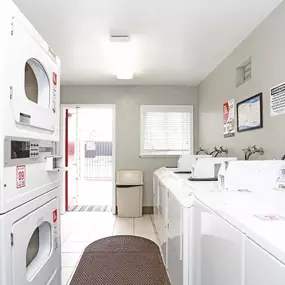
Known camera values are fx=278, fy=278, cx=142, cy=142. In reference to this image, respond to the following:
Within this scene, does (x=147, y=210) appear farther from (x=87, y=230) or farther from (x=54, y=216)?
(x=54, y=216)

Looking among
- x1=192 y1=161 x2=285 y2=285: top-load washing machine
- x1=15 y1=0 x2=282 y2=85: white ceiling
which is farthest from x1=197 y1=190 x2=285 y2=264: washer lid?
x1=15 y1=0 x2=282 y2=85: white ceiling

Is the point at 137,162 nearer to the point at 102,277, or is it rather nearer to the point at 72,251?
→ the point at 72,251

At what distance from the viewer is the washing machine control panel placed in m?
1.12

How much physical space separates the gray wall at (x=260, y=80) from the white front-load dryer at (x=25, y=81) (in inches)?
70.8

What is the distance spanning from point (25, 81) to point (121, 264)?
226cm

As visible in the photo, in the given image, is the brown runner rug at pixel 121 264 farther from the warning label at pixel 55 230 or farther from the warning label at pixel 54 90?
the warning label at pixel 54 90

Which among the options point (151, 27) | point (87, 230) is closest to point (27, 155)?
point (151, 27)

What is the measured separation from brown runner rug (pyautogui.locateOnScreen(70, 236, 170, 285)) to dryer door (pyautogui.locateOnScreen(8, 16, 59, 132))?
5.34ft

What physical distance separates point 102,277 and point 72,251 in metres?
0.80

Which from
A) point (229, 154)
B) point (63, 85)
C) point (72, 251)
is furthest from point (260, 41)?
point (63, 85)

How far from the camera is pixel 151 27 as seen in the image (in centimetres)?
274

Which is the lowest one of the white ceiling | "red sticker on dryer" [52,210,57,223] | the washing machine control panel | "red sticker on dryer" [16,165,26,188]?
"red sticker on dryer" [52,210,57,223]

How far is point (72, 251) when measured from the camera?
3291 mm

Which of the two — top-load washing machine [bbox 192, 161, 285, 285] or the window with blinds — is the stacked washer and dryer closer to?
top-load washing machine [bbox 192, 161, 285, 285]
